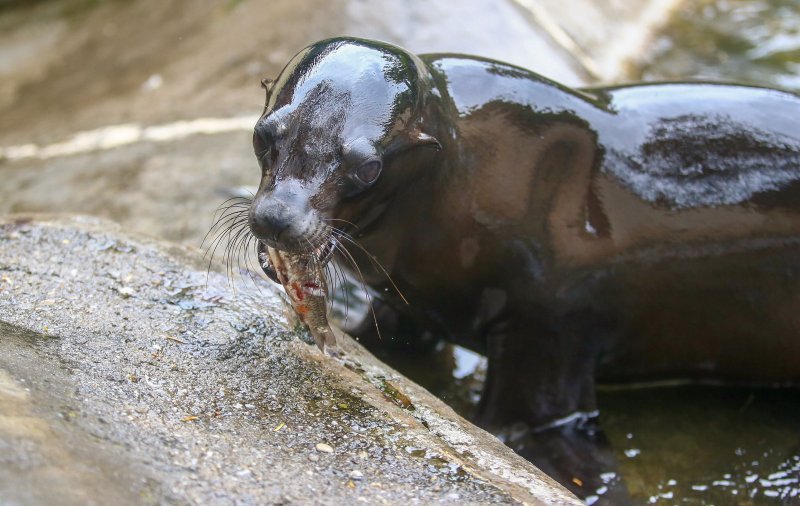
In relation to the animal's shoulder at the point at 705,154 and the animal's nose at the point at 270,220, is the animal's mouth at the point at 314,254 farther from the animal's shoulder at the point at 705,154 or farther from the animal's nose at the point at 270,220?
the animal's shoulder at the point at 705,154

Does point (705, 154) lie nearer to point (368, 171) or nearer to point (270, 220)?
point (368, 171)

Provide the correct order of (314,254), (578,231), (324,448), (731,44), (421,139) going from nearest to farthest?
(324,448) < (314,254) < (421,139) < (578,231) < (731,44)

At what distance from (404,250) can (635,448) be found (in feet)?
3.90

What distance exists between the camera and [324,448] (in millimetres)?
2576

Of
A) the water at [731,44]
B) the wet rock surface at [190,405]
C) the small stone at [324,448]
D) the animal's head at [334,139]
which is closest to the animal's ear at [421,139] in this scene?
the animal's head at [334,139]

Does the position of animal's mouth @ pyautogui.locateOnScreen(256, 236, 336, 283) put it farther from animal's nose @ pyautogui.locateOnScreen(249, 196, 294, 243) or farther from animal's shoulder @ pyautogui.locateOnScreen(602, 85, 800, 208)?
animal's shoulder @ pyautogui.locateOnScreen(602, 85, 800, 208)

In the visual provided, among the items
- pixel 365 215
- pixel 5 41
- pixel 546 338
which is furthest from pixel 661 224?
pixel 5 41

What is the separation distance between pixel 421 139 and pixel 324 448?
3.93 ft

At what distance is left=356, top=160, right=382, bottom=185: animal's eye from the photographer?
314cm

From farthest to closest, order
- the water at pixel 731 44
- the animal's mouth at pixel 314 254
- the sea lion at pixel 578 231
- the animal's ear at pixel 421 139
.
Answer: the water at pixel 731 44
the sea lion at pixel 578 231
the animal's ear at pixel 421 139
the animal's mouth at pixel 314 254

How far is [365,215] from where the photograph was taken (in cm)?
333

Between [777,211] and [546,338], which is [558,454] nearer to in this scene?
[546,338]

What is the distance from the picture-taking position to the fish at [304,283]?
3055 mm

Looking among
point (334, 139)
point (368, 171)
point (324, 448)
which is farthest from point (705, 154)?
point (324, 448)
